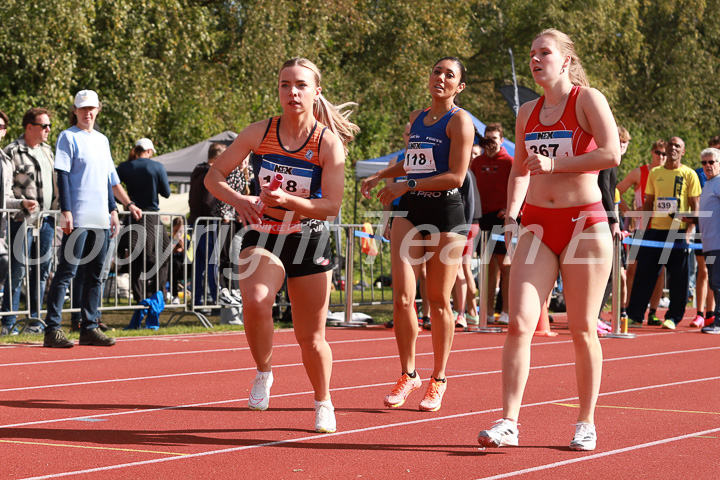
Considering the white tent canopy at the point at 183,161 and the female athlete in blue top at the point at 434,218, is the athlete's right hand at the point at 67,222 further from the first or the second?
the white tent canopy at the point at 183,161

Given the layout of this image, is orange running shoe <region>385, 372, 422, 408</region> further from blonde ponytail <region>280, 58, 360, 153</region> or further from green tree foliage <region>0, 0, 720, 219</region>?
green tree foliage <region>0, 0, 720, 219</region>

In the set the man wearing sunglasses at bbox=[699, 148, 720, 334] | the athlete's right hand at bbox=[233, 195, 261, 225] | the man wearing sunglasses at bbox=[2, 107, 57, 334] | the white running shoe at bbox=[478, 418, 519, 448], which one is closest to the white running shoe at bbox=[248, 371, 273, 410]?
the athlete's right hand at bbox=[233, 195, 261, 225]

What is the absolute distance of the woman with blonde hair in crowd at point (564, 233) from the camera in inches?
210

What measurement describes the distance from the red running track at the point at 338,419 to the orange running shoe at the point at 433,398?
8 cm

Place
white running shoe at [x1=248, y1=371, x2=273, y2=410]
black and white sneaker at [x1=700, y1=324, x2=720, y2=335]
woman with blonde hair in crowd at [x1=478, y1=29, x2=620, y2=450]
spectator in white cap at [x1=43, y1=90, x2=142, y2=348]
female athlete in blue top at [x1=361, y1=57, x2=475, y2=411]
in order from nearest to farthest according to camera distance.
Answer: woman with blonde hair in crowd at [x1=478, y1=29, x2=620, y2=450]
white running shoe at [x1=248, y1=371, x2=273, y2=410]
female athlete in blue top at [x1=361, y1=57, x2=475, y2=411]
spectator in white cap at [x1=43, y1=90, x2=142, y2=348]
black and white sneaker at [x1=700, y1=324, x2=720, y2=335]

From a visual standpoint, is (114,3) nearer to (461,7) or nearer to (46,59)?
(46,59)

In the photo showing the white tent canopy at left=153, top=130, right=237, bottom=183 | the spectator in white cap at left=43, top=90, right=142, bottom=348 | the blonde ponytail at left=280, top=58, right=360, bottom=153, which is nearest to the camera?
the blonde ponytail at left=280, top=58, right=360, bottom=153

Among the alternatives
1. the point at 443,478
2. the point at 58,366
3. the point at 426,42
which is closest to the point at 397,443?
the point at 443,478

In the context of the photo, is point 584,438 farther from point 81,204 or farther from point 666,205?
point 666,205

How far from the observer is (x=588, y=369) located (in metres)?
5.46

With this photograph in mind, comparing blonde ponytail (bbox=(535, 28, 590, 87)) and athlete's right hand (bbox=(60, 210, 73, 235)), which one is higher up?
blonde ponytail (bbox=(535, 28, 590, 87))

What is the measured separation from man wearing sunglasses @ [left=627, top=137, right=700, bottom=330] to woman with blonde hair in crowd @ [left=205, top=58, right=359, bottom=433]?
29.2 ft

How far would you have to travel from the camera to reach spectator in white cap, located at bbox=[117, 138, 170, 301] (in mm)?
12773

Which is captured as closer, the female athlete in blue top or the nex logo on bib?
the nex logo on bib
